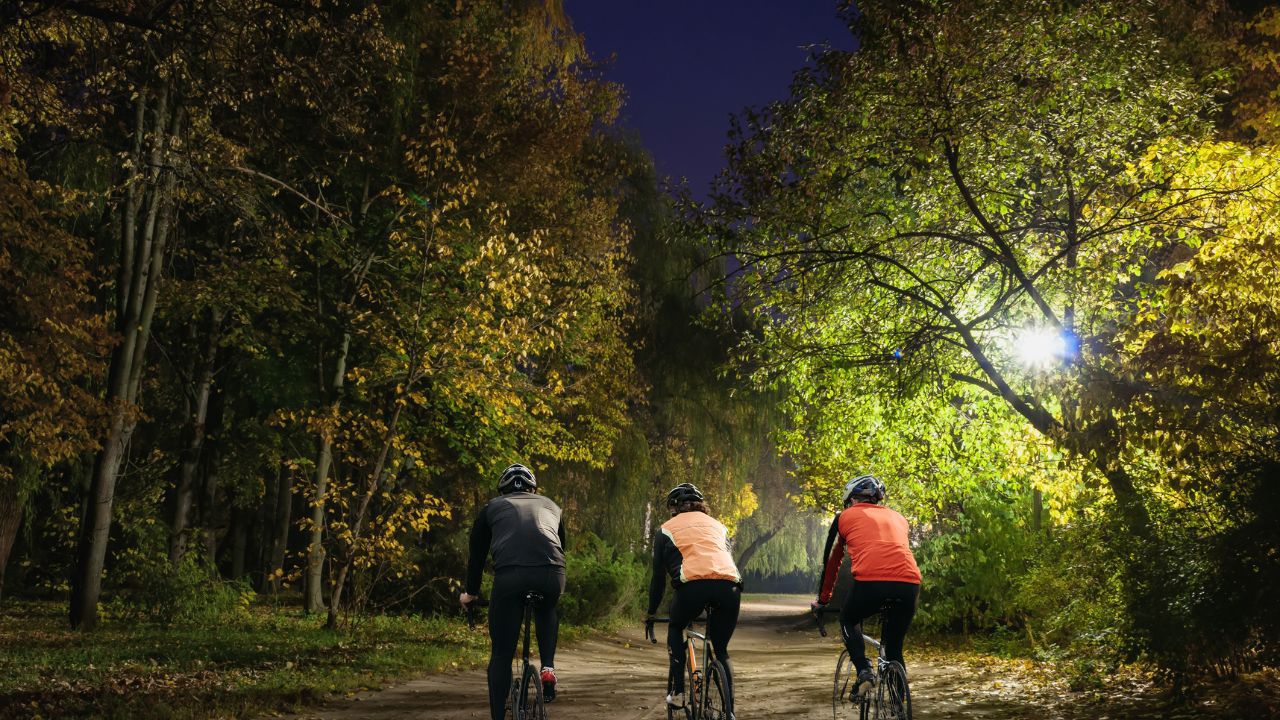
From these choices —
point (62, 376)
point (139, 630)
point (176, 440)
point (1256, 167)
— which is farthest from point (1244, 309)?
point (176, 440)

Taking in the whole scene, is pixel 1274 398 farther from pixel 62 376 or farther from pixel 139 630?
pixel 139 630

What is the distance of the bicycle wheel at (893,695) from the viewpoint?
702 centimetres

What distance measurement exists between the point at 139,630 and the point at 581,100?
14906 mm

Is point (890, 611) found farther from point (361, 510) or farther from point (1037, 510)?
point (1037, 510)

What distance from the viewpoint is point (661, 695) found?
480 inches

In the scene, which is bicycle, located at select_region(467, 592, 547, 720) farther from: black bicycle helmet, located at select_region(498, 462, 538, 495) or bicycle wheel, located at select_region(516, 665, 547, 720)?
black bicycle helmet, located at select_region(498, 462, 538, 495)

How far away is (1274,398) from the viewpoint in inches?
371

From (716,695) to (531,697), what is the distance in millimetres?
1458

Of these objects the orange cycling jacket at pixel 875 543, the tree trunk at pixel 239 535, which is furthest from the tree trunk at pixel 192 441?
the orange cycling jacket at pixel 875 543

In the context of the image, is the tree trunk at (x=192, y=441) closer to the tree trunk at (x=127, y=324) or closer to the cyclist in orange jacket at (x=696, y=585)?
the tree trunk at (x=127, y=324)

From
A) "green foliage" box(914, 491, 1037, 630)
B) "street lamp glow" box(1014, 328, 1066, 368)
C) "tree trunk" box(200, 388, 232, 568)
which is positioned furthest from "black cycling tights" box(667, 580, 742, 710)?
"tree trunk" box(200, 388, 232, 568)

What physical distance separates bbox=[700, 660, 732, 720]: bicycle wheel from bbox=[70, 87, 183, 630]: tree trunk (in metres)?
13.0

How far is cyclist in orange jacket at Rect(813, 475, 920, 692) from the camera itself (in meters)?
7.59

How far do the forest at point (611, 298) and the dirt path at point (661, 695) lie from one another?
4.55ft
